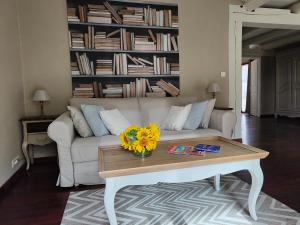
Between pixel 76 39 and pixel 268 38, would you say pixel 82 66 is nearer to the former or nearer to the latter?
pixel 76 39

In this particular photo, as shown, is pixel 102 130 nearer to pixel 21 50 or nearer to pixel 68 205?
pixel 68 205

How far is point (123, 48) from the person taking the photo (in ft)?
11.1

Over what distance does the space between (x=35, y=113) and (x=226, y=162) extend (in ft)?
9.08

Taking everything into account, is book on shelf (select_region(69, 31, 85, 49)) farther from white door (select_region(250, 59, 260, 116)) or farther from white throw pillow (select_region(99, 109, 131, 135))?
white door (select_region(250, 59, 260, 116))

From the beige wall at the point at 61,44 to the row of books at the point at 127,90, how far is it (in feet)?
0.66

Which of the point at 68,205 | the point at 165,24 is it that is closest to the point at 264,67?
the point at 165,24

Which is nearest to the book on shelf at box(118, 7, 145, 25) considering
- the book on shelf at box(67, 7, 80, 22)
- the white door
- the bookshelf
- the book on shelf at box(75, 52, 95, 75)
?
the bookshelf

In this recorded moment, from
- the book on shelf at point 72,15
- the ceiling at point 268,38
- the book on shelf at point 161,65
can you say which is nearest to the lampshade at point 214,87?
the book on shelf at point 161,65

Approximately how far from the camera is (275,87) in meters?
7.30

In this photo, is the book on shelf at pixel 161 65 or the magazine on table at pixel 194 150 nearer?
the magazine on table at pixel 194 150

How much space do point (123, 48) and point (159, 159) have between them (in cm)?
235

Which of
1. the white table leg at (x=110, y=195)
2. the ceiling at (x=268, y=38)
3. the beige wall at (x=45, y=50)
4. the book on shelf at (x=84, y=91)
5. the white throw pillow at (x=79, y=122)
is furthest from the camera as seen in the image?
the ceiling at (x=268, y=38)

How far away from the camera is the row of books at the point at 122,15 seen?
3217mm

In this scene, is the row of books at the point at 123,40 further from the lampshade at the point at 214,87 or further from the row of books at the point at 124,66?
the lampshade at the point at 214,87
